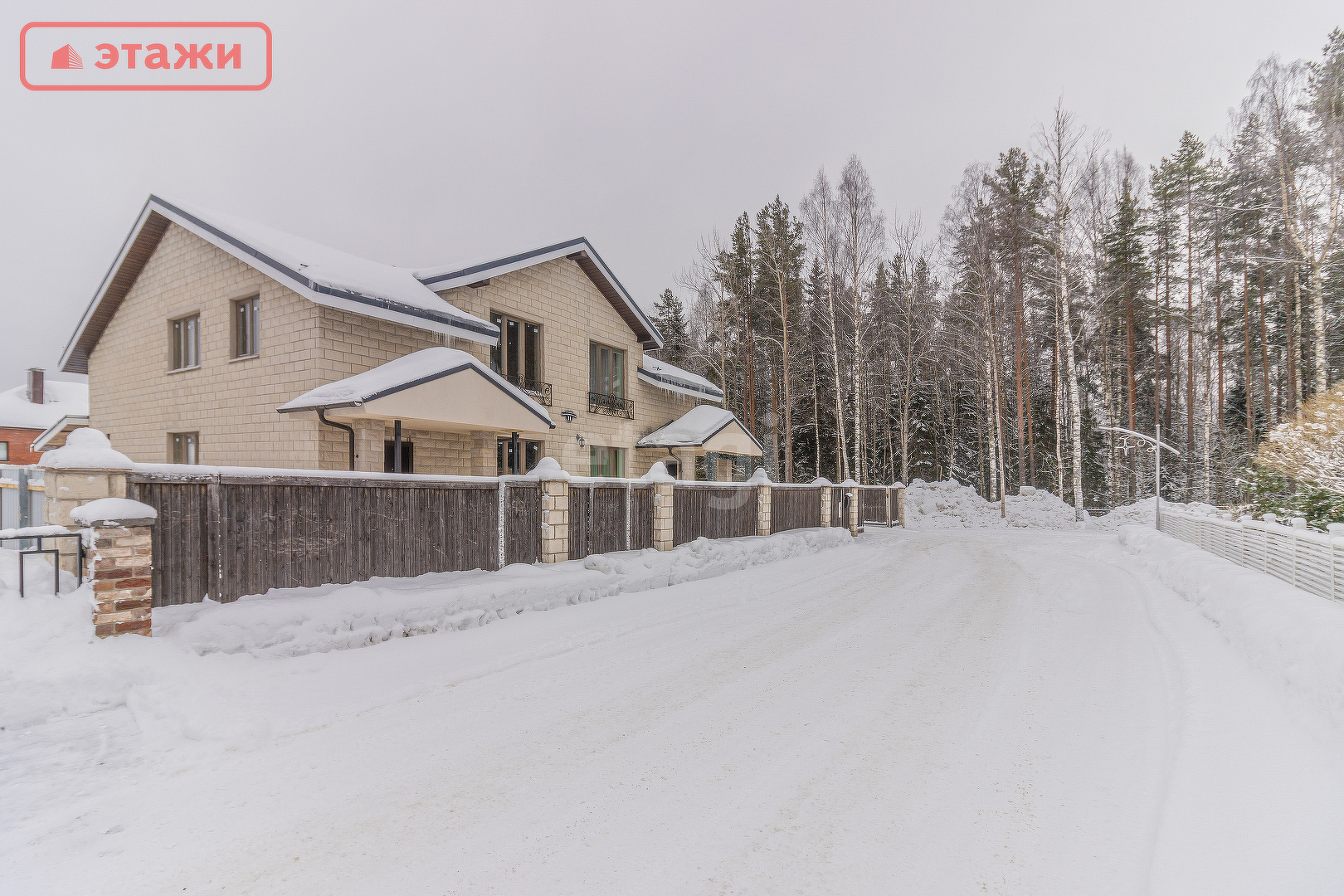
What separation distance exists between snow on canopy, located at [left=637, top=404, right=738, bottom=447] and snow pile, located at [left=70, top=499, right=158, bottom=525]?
13.5 meters

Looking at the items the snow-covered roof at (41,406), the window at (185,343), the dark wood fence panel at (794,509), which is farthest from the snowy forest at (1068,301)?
the snow-covered roof at (41,406)

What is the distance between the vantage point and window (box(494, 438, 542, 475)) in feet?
45.5

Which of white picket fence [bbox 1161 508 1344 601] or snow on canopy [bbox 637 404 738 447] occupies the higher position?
snow on canopy [bbox 637 404 738 447]

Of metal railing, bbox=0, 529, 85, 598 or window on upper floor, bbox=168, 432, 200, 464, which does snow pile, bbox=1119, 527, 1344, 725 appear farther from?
window on upper floor, bbox=168, 432, 200, 464

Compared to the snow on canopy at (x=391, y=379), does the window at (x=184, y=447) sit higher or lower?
lower

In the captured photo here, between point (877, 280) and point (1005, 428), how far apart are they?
11.6 meters

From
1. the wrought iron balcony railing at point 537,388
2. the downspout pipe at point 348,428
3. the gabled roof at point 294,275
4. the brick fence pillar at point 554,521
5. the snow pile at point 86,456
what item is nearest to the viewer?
the snow pile at point 86,456

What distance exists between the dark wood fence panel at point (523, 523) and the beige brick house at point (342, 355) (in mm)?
2302

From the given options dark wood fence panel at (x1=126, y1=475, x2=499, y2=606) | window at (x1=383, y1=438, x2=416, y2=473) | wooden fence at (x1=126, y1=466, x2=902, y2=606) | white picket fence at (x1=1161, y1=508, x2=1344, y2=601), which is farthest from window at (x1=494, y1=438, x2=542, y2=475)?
white picket fence at (x1=1161, y1=508, x2=1344, y2=601)

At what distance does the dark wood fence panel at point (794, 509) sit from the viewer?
16.3m

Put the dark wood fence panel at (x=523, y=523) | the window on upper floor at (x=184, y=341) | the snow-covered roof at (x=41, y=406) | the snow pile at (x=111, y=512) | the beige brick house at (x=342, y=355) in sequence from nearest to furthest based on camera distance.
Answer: the snow pile at (x=111, y=512) < the dark wood fence panel at (x=523, y=523) < the beige brick house at (x=342, y=355) < the window on upper floor at (x=184, y=341) < the snow-covered roof at (x=41, y=406)

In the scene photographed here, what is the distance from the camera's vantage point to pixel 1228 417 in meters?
31.4

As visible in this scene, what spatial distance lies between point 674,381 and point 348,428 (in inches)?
445

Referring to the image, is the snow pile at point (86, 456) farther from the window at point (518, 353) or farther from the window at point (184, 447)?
the window at point (518, 353)
